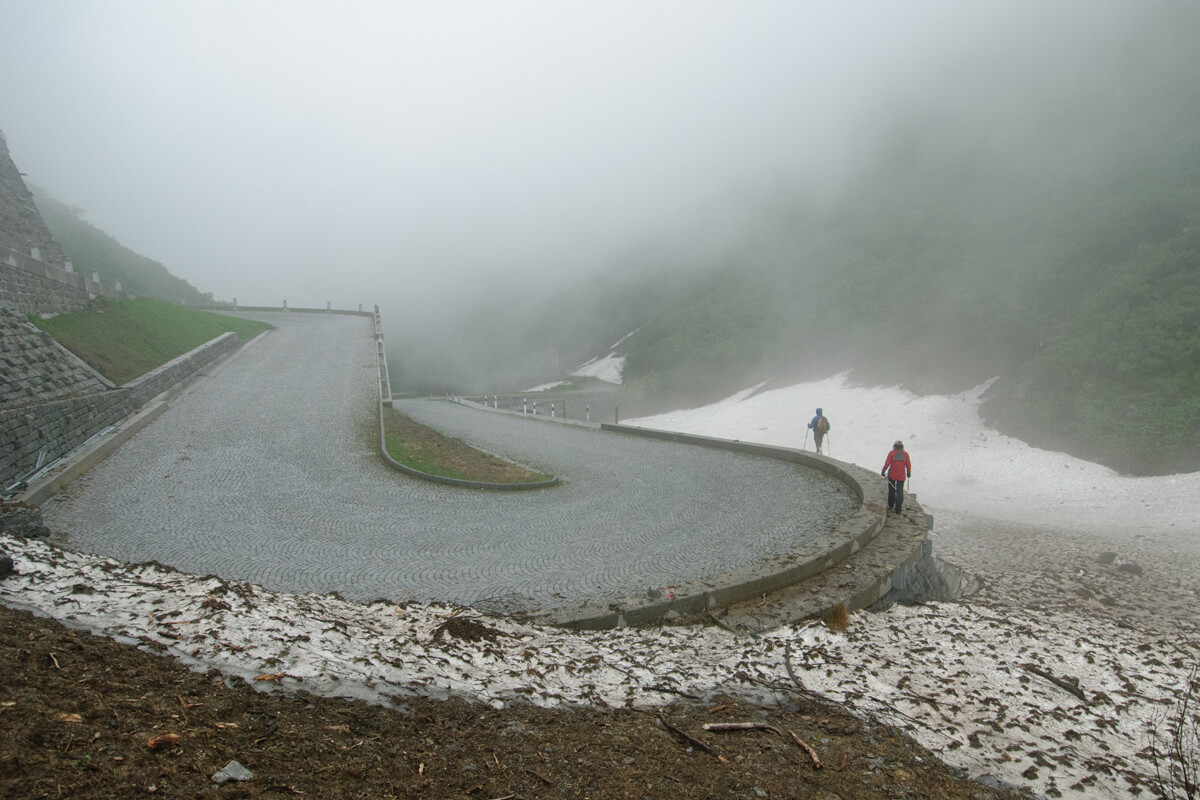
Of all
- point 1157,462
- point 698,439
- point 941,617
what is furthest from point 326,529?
point 1157,462

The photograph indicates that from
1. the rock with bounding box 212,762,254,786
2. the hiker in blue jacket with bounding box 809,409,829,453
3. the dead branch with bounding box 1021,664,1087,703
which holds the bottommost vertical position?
the dead branch with bounding box 1021,664,1087,703

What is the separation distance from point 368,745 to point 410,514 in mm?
7138

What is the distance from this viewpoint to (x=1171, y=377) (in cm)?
1694

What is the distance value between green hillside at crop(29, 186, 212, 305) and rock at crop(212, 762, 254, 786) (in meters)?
45.4

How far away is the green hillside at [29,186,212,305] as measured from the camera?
136 feet

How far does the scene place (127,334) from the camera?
67.0 ft

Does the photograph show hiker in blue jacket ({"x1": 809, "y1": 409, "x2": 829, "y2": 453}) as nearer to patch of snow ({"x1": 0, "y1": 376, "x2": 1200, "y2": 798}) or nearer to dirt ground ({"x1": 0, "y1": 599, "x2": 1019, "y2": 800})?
patch of snow ({"x1": 0, "y1": 376, "x2": 1200, "y2": 798})

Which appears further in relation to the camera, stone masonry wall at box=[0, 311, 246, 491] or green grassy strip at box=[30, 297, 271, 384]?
green grassy strip at box=[30, 297, 271, 384]

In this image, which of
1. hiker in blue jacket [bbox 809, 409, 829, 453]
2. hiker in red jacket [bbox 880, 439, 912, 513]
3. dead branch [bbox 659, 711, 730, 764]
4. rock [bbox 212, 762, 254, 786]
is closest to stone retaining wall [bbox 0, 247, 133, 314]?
rock [bbox 212, 762, 254, 786]

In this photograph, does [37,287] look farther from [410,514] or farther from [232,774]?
[232,774]

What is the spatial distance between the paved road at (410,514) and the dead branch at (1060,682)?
9.96 ft

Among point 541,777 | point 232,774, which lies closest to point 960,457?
point 541,777

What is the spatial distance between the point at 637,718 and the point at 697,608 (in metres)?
2.32

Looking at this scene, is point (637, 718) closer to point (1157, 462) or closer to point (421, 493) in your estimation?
point (421, 493)
